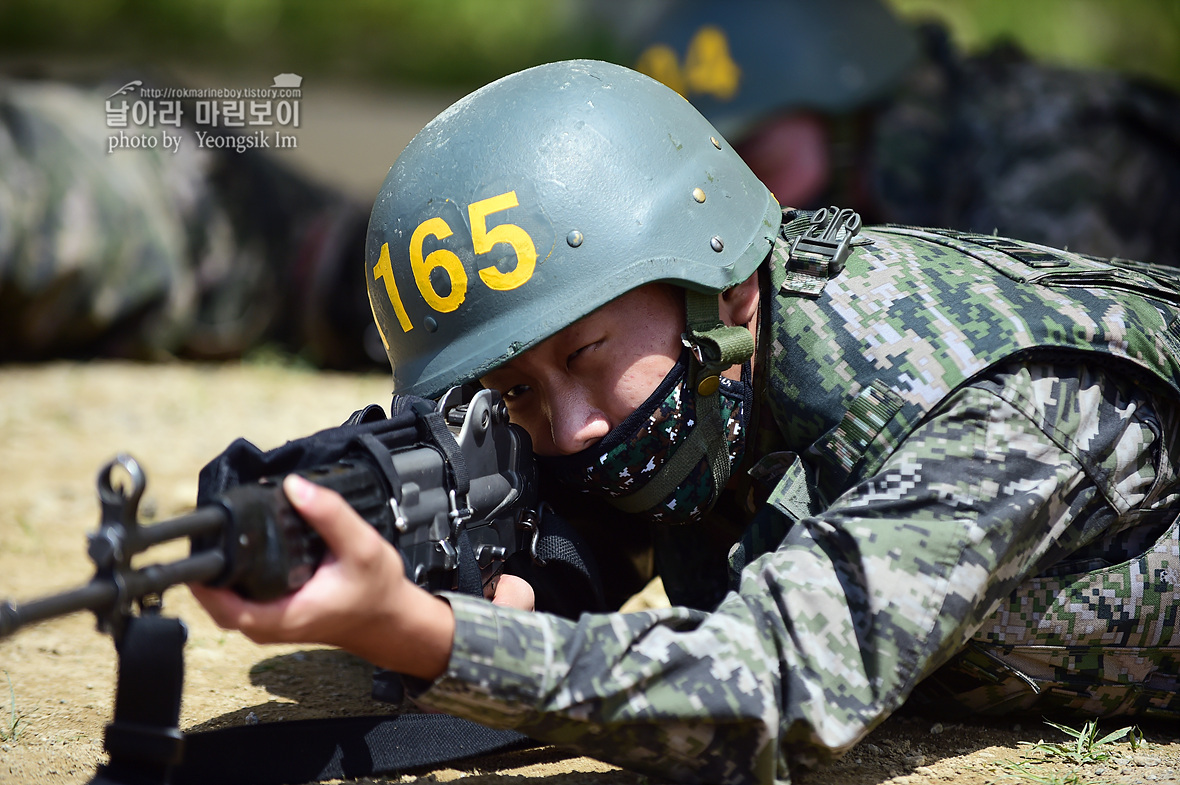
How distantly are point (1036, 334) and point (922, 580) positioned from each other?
0.49 metres

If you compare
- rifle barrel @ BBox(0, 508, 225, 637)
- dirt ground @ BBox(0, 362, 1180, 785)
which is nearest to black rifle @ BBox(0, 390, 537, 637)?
rifle barrel @ BBox(0, 508, 225, 637)

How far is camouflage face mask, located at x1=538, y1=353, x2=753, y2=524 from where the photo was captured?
2.06 meters

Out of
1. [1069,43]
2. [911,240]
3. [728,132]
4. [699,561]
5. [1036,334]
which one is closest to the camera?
[1036,334]

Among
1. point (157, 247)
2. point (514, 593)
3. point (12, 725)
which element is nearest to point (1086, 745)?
point (514, 593)

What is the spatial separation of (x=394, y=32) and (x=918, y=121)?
9.76m

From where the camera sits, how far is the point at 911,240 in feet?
7.22

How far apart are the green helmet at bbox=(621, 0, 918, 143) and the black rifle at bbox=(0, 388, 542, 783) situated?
4475 millimetres

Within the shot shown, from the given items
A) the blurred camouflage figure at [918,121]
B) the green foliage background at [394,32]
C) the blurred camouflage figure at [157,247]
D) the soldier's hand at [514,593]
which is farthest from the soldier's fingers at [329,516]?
the green foliage background at [394,32]

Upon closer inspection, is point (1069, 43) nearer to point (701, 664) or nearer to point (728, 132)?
point (728, 132)

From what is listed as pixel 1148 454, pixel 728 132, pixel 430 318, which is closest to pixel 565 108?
pixel 430 318

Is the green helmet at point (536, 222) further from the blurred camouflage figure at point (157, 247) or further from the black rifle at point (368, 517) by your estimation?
the blurred camouflage figure at point (157, 247)

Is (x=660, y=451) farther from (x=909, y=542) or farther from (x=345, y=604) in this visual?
(x=345, y=604)

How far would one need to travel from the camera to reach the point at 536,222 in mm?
2016

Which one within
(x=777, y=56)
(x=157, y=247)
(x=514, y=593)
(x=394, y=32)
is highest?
(x=394, y=32)
